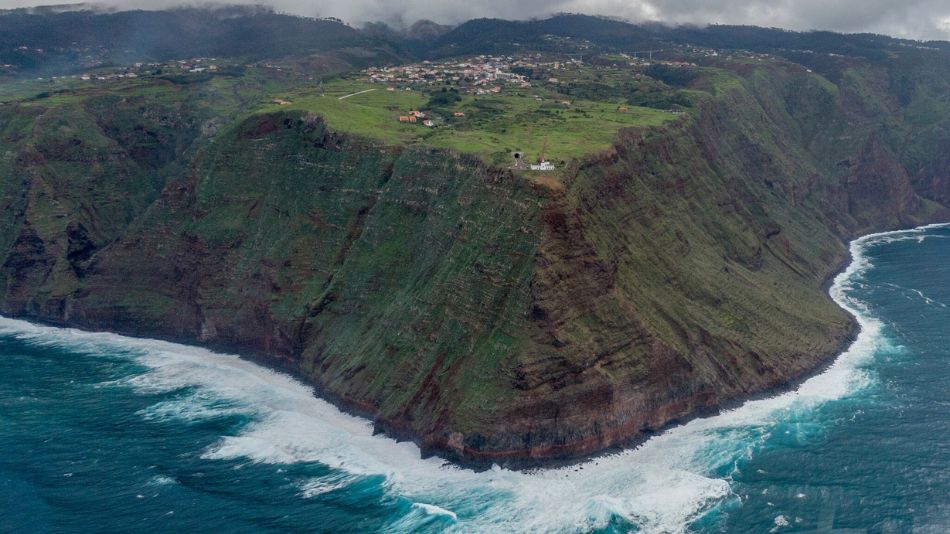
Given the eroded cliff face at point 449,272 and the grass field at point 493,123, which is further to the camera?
the grass field at point 493,123

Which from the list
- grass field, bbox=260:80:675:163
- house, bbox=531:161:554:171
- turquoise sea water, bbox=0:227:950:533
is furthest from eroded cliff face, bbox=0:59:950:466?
turquoise sea water, bbox=0:227:950:533

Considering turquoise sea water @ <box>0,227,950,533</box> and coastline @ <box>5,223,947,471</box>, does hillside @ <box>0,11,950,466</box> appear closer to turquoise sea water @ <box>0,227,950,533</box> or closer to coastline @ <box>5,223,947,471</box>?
coastline @ <box>5,223,947,471</box>

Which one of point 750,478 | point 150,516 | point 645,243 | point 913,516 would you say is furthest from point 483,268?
point 913,516

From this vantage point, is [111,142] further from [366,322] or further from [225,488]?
[225,488]

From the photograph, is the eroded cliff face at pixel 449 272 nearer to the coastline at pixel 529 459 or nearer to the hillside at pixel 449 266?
the hillside at pixel 449 266

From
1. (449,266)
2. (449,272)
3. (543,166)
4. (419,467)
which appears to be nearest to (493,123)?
(543,166)

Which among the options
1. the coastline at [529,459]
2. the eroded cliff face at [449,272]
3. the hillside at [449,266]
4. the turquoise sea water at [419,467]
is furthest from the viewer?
the hillside at [449,266]

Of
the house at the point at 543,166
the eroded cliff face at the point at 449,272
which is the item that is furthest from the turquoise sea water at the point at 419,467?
the house at the point at 543,166
